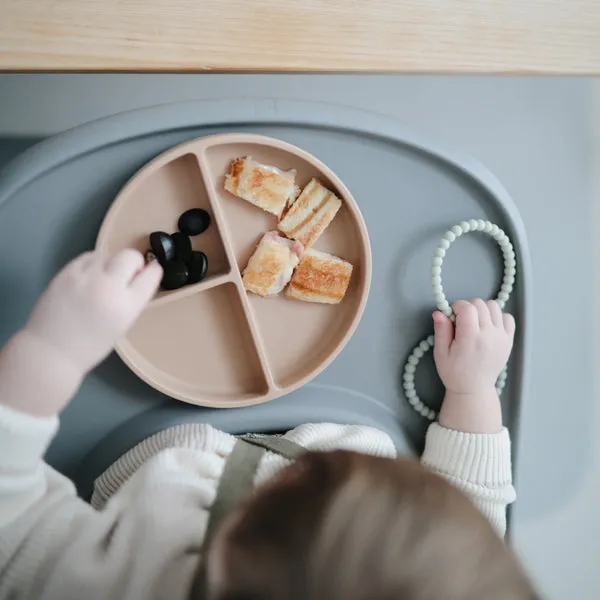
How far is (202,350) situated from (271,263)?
4.1 inches

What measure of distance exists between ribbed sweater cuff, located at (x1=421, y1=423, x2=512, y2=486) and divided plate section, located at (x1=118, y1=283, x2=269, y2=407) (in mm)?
186

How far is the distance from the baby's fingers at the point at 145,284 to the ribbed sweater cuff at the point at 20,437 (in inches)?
4.5

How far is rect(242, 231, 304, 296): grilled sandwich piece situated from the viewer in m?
0.61

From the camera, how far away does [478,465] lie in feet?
2.18

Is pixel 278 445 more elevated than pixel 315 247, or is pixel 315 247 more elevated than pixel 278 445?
pixel 315 247

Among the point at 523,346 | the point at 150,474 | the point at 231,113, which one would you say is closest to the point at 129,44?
the point at 231,113

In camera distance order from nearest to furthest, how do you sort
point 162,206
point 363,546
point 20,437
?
point 363,546 → point 20,437 → point 162,206

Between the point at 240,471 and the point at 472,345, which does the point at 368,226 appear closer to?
the point at 472,345

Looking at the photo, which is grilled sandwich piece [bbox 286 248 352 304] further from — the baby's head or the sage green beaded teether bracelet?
the baby's head

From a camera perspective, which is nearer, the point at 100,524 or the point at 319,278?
the point at 100,524

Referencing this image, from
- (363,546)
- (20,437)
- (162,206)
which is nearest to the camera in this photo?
(363,546)

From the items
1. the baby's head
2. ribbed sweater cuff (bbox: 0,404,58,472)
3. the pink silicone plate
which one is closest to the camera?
the baby's head

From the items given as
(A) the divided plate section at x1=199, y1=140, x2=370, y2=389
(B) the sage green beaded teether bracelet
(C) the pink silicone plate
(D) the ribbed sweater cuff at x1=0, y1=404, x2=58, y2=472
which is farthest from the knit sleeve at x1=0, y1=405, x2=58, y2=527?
(B) the sage green beaded teether bracelet

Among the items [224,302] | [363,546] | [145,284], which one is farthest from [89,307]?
[363,546]
